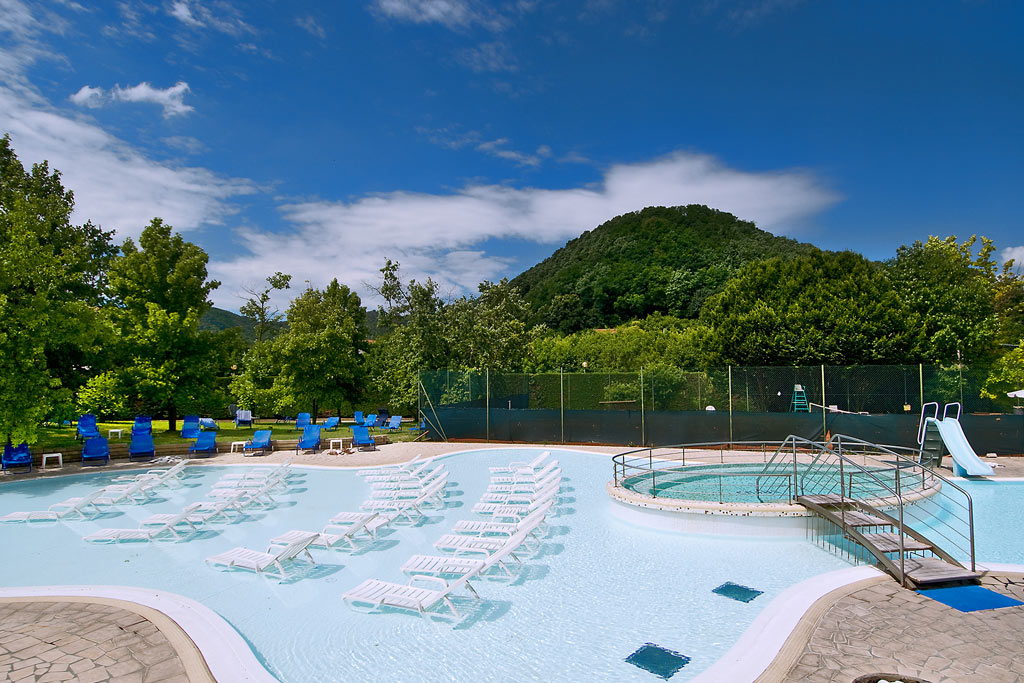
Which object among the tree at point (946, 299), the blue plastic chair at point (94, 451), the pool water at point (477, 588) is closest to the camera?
the pool water at point (477, 588)

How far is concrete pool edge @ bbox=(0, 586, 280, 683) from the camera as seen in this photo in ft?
14.4

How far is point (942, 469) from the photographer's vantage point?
13.8 meters

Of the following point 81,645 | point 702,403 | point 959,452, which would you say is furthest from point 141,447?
point 959,452

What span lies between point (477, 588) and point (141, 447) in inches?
530

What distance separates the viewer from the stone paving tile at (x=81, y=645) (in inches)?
169

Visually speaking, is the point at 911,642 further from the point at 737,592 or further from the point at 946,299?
the point at 946,299

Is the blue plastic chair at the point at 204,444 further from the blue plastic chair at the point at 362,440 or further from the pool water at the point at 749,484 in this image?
the pool water at the point at 749,484

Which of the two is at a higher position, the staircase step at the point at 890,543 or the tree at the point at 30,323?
the tree at the point at 30,323

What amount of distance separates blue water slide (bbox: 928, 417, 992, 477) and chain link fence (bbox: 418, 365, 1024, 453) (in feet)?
5.90

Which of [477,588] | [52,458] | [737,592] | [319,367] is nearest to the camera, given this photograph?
[737,592]

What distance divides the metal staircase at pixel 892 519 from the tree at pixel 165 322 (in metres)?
18.6

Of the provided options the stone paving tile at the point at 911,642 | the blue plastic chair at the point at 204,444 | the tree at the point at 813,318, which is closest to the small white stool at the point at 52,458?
the blue plastic chair at the point at 204,444

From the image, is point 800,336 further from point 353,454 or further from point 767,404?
point 353,454

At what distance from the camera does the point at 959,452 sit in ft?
43.0
